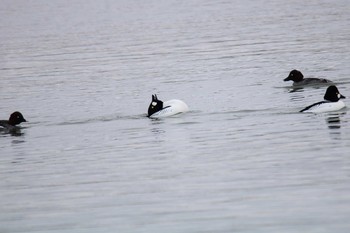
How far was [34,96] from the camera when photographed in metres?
40.9

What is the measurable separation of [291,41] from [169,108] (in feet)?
98.8

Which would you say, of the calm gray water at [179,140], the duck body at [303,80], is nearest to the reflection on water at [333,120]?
the calm gray water at [179,140]

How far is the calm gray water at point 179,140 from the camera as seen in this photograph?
1723cm

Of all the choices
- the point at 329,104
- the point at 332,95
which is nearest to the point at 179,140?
the point at 329,104

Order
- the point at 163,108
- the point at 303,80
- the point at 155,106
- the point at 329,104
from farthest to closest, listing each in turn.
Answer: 1. the point at 303,80
2. the point at 163,108
3. the point at 155,106
4. the point at 329,104

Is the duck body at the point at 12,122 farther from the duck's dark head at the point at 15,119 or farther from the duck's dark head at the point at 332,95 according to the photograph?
the duck's dark head at the point at 332,95

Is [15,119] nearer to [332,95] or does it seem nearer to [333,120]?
[332,95]

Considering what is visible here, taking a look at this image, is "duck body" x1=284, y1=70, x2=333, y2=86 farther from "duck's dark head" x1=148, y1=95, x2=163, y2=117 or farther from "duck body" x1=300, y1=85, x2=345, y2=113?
"duck's dark head" x1=148, y1=95, x2=163, y2=117

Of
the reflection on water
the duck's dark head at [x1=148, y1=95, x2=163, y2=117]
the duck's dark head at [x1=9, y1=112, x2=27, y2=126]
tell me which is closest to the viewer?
the reflection on water

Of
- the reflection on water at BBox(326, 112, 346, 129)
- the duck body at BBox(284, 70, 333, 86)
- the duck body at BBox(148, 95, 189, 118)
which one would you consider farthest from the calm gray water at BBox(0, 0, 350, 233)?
the duck body at BBox(284, 70, 333, 86)

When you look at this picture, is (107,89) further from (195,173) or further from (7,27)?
(7,27)

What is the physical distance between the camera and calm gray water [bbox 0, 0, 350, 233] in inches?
679

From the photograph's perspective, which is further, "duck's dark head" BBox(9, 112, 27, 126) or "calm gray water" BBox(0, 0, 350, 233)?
"duck's dark head" BBox(9, 112, 27, 126)

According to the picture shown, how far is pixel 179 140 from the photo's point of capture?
26.3 m
